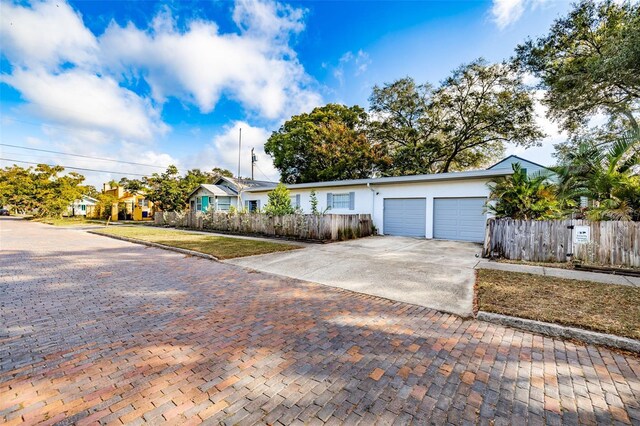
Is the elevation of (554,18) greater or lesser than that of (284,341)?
greater

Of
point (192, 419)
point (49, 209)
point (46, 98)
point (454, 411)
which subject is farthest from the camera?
point (49, 209)

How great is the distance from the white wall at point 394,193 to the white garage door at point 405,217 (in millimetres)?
217

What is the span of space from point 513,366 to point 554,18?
65.8 ft

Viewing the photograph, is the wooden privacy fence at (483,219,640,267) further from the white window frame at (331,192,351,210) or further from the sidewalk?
the white window frame at (331,192,351,210)

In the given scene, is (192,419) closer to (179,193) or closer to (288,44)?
(288,44)

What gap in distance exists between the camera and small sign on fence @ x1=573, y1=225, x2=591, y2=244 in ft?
23.7

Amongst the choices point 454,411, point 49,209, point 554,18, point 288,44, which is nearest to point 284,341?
point 454,411

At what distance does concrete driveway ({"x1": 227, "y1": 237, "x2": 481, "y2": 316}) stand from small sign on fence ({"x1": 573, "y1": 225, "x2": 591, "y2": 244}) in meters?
2.52

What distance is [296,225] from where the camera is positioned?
1350 cm

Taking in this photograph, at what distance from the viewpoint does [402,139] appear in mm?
26375

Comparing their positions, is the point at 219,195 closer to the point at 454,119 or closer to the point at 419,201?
the point at 419,201

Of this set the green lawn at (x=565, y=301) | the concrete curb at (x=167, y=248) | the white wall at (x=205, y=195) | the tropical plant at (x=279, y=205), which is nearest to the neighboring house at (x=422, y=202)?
the tropical plant at (x=279, y=205)

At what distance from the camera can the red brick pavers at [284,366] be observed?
6.86 ft

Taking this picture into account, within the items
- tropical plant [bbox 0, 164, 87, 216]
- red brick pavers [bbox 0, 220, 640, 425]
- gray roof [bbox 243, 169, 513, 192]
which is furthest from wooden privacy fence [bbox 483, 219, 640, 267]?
tropical plant [bbox 0, 164, 87, 216]
